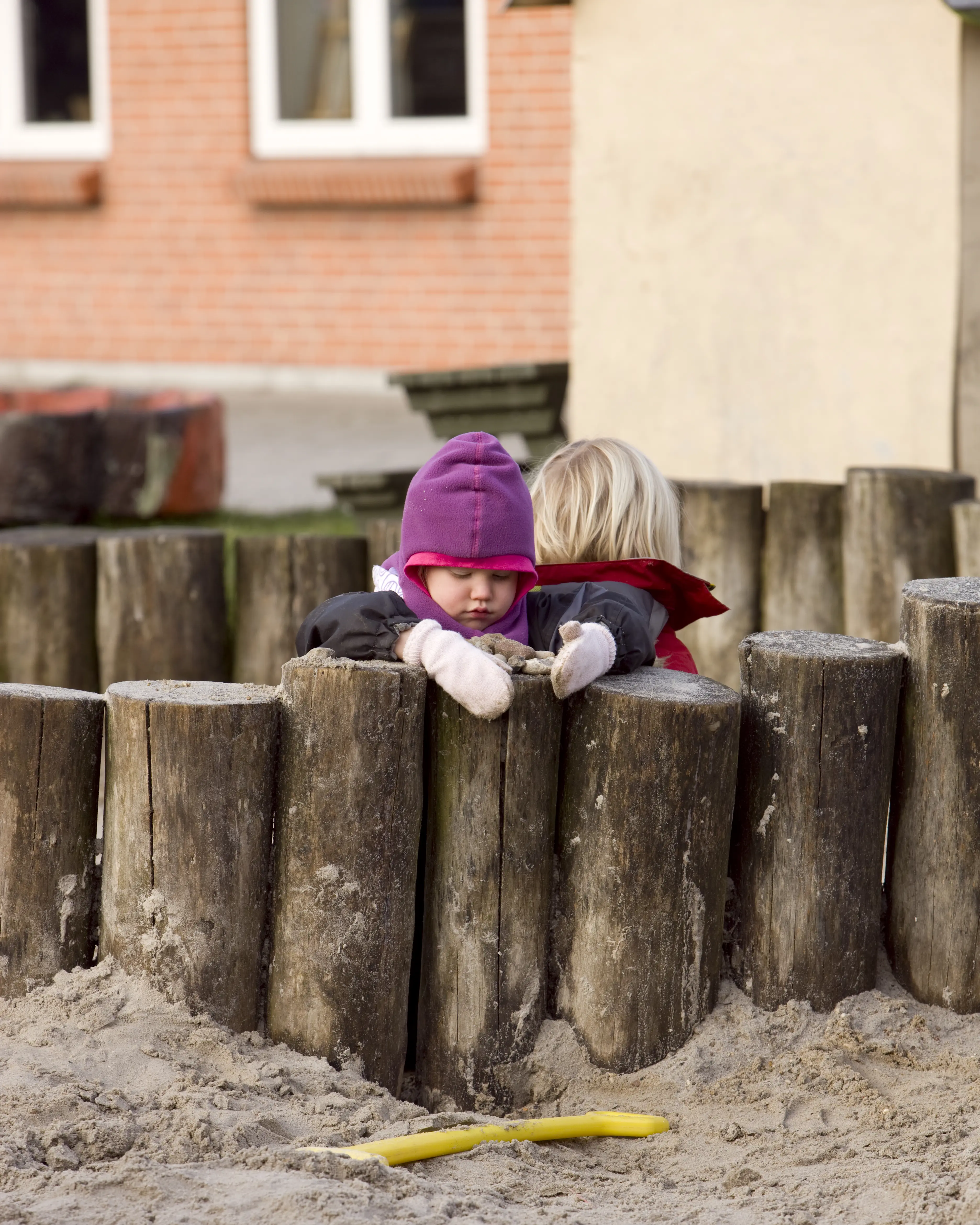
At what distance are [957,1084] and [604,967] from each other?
57cm

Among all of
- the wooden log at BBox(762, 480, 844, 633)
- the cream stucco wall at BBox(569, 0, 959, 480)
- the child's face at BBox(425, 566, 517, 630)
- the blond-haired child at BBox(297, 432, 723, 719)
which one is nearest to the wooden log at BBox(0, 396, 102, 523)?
the cream stucco wall at BBox(569, 0, 959, 480)

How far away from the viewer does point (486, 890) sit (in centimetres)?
252

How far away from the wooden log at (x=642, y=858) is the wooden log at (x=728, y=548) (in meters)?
1.86

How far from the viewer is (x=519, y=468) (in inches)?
105

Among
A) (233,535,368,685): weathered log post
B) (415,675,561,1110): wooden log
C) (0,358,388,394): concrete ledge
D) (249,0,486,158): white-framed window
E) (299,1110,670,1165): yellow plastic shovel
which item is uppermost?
(249,0,486,158): white-framed window

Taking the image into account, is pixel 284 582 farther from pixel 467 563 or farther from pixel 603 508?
pixel 467 563

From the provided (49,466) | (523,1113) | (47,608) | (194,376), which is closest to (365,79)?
(194,376)

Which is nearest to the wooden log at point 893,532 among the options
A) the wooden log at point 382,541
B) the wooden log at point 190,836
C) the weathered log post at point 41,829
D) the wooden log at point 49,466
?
the wooden log at point 382,541

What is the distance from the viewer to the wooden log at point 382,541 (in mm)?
4285

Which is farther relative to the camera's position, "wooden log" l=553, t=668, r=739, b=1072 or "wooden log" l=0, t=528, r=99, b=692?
"wooden log" l=0, t=528, r=99, b=692

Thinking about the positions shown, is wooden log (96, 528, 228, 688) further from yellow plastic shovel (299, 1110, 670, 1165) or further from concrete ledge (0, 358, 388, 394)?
concrete ledge (0, 358, 388, 394)

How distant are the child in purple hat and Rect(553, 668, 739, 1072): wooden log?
0.09 meters

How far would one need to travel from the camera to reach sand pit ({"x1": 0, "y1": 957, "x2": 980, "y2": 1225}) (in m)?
2.00

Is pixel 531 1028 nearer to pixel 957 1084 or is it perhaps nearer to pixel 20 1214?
pixel 957 1084
